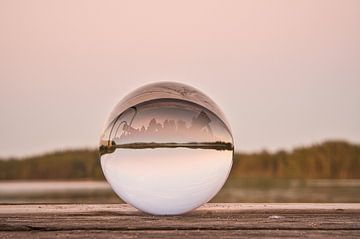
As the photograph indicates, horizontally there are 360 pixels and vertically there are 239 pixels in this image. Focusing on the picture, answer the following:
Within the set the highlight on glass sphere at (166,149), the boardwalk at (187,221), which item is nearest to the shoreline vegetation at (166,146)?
the highlight on glass sphere at (166,149)

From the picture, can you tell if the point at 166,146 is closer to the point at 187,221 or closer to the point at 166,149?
the point at 166,149

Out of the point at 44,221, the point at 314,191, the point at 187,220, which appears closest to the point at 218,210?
the point at 187,220

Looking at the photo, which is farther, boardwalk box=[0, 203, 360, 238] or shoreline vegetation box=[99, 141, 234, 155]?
shoreline vegetation box=[99, 141, 234, 155]

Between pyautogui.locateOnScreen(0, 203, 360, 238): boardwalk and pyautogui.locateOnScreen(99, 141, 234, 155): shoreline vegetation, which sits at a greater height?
pyautogui.locateOnScreen(99, 141, 234, 155): shoreline vegetation

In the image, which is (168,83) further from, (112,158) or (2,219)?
(2,219)

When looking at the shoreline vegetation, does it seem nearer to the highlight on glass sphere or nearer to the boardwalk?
the highlight on glass sphere

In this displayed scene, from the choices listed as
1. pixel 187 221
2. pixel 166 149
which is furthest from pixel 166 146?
pixel 187 221

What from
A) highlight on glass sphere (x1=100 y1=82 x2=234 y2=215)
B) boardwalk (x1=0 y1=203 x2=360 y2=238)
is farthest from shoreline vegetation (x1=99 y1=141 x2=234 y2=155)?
boardwalk (x1=0 y1=203 x2=360 y2=238)
